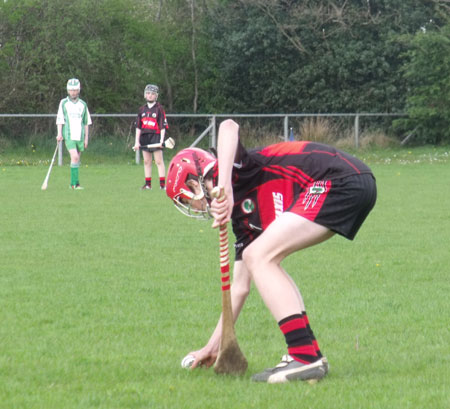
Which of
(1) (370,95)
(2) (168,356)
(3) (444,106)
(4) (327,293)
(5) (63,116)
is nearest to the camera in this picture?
Result: (2) (168,356)

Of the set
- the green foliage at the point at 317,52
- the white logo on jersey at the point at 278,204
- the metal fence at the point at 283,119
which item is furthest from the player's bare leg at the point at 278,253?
the green foliage at the point at 317,52

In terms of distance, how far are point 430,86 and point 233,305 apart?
26606 mm

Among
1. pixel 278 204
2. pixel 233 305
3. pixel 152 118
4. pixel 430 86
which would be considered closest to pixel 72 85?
pixel 152 118

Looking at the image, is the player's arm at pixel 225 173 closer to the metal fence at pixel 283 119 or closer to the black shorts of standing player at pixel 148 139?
the black shorts of standing player at pixel 148 139

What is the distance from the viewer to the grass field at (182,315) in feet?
15.4

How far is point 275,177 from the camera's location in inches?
194

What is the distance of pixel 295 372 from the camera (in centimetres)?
482

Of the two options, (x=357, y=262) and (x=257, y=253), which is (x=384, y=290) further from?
(x=257, y=253)

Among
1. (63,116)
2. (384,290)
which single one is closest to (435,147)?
(63,116)

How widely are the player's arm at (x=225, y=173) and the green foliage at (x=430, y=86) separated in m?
26.4

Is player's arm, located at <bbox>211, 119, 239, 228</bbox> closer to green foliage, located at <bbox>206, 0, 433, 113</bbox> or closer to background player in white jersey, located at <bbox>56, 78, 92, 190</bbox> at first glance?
background player in white jersey, located at <bbox>56, 78, 92, 190</bbox>

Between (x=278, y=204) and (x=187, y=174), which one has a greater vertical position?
→ (x=187, y=174)

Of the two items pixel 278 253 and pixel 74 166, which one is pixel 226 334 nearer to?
pixel 278 253

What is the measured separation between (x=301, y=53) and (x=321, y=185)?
30577mm
